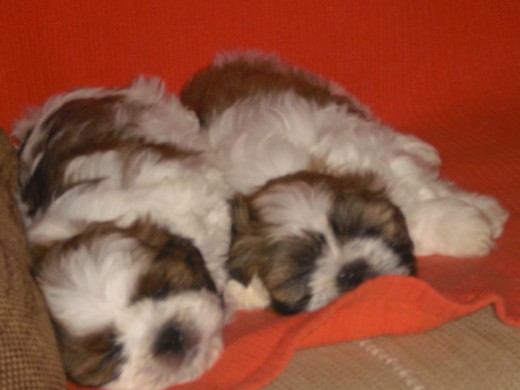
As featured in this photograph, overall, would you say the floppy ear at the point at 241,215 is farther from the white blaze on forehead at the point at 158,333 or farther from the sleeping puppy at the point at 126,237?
the white blaze on forehead at the point at 158,333

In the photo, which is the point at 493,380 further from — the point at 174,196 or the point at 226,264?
the point at 174,196

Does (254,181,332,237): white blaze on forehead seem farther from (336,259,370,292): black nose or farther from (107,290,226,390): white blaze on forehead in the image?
(107,290,226,390): white blaze on forehead

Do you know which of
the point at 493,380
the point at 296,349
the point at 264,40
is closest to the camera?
the point at 493,380

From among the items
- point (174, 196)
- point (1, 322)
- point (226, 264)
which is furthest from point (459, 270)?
point (1, 322)

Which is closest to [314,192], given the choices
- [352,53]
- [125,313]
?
[125,313]

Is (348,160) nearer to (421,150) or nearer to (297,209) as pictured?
(297,209)

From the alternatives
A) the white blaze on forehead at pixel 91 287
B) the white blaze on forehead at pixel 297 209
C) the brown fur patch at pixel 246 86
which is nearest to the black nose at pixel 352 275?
the white blaze on forehead at pixel 297 209
